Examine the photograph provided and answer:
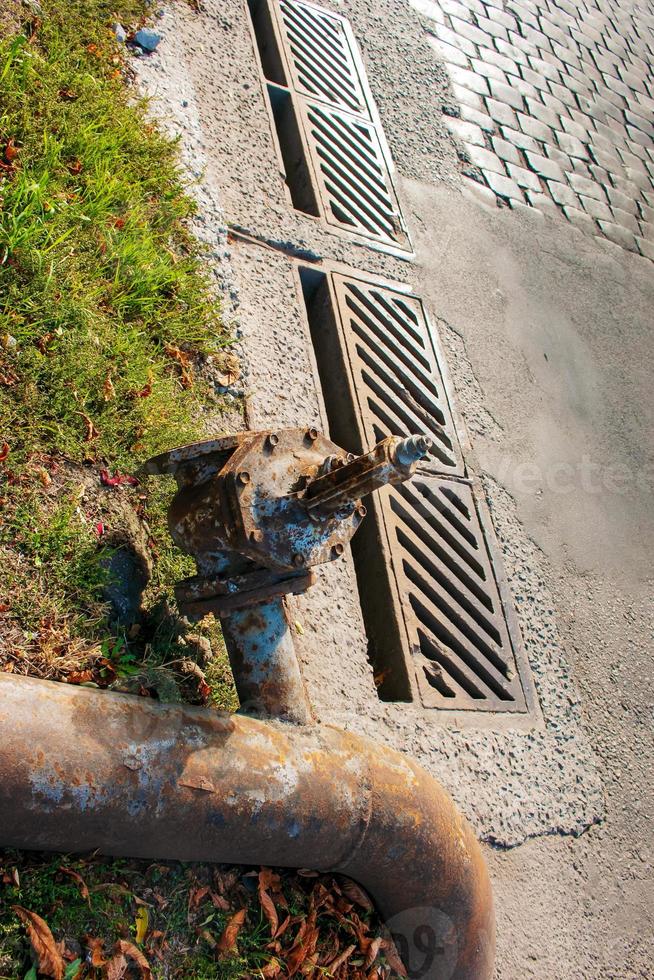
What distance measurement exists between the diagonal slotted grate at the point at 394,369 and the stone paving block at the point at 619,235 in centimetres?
229

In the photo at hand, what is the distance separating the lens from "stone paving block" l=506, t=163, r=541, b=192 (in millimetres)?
5227

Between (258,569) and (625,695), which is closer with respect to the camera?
(258,569)

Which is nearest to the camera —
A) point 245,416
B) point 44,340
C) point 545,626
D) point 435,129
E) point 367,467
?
point 367,467

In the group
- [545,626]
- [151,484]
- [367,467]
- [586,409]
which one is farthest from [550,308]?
[367,467]

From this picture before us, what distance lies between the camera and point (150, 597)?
7.71 feet

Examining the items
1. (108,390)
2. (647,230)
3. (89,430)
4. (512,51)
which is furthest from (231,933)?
(512,51)

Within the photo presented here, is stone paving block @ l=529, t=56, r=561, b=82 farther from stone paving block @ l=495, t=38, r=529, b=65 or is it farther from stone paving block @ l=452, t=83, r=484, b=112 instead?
stone paving block @ l=452, t=83, r=484, b=112

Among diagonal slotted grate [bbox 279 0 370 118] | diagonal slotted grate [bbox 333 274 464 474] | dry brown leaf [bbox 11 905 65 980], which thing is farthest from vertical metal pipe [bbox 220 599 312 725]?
diagonal slotted grate [bbox 279 0 370 118]

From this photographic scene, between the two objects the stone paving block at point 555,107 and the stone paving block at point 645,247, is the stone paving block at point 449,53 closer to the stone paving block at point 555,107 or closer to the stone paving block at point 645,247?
the stone paving block at point 555,107

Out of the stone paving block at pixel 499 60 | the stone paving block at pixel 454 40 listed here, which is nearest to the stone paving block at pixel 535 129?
the stone paving block at pixel 499 60

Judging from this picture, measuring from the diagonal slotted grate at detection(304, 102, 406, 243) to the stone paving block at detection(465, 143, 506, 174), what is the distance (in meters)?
0.85

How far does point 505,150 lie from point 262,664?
14.5 ft

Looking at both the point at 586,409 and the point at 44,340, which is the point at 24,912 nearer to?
the point at 44,340

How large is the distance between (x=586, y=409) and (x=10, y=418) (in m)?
3.13
